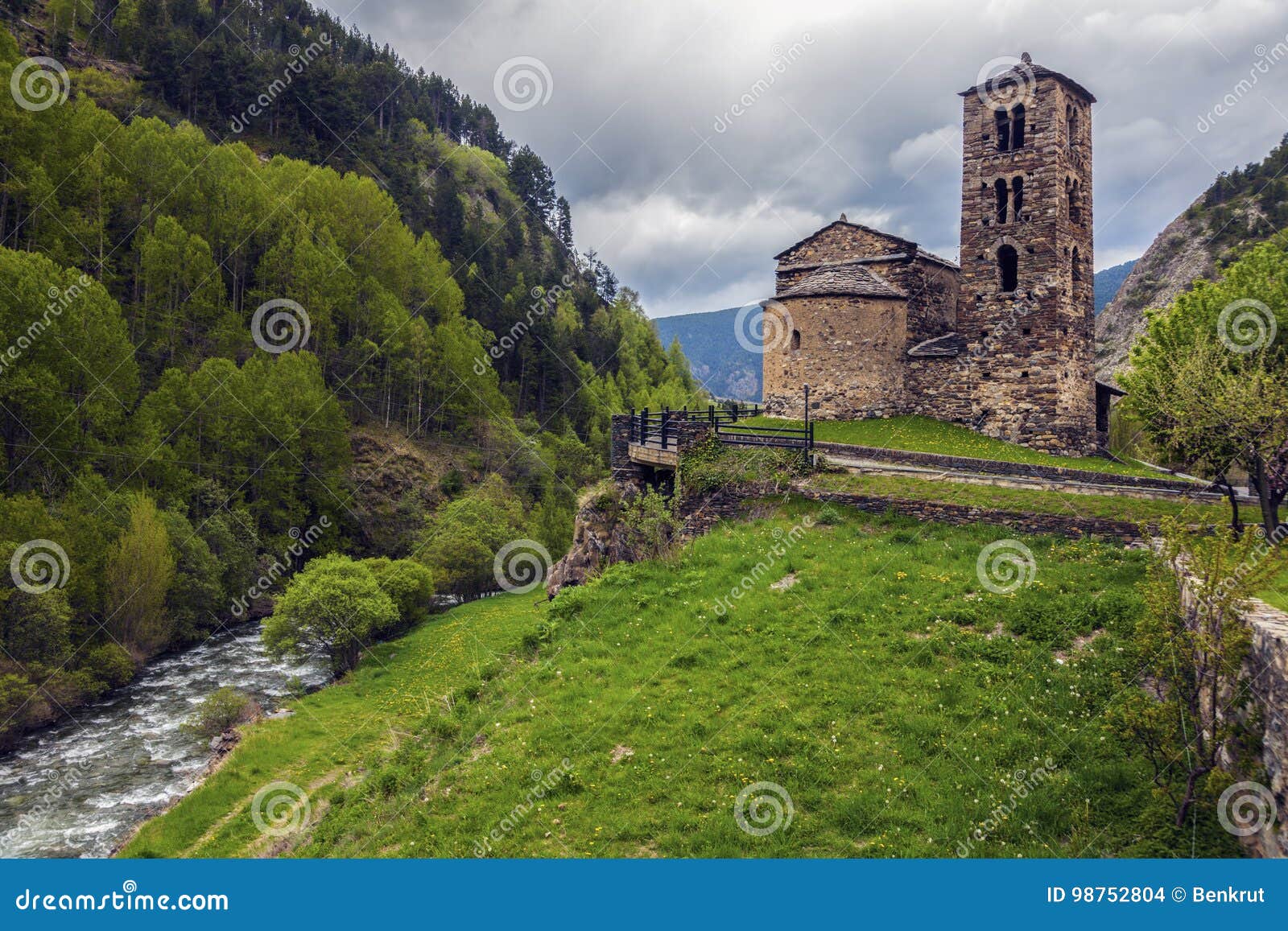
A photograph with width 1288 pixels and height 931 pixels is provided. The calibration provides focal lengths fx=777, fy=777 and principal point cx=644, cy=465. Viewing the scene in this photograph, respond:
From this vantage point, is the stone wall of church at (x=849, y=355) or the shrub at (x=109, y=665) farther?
the stone wall of church at (x=849, y=355)

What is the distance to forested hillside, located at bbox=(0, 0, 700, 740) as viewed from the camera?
41.2 meters

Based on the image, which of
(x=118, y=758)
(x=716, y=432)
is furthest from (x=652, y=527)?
(x=118, y=758)

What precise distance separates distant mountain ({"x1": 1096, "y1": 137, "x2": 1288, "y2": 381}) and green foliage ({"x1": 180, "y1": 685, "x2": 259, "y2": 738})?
93772 mm

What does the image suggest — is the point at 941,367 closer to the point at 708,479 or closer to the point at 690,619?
the point at 708,479

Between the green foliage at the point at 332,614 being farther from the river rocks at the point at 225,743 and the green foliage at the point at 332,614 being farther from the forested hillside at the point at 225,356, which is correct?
the forested hillside at the point at 225,356

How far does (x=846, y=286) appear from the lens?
37.8 m

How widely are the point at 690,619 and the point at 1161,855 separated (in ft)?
34.1

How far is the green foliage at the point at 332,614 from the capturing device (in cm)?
3759

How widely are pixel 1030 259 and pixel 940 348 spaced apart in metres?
5.52

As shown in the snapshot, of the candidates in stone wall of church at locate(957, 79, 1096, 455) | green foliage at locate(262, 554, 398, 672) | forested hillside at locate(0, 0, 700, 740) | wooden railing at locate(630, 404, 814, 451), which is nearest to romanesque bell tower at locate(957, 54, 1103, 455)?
stone wall of church at locate(957, 79, 1096, 455)

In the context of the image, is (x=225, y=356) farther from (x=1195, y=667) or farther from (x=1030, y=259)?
(x=1195, y=667)

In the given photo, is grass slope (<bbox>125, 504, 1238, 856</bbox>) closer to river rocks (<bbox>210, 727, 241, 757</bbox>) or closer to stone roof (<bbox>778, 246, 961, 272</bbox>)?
river rocks (<bbox>210, 727, 241, 757</bbox>)

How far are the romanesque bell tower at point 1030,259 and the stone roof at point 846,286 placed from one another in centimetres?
420

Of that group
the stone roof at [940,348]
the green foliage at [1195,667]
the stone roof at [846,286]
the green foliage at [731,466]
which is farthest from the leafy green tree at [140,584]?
the green foliage at [1195,667]
